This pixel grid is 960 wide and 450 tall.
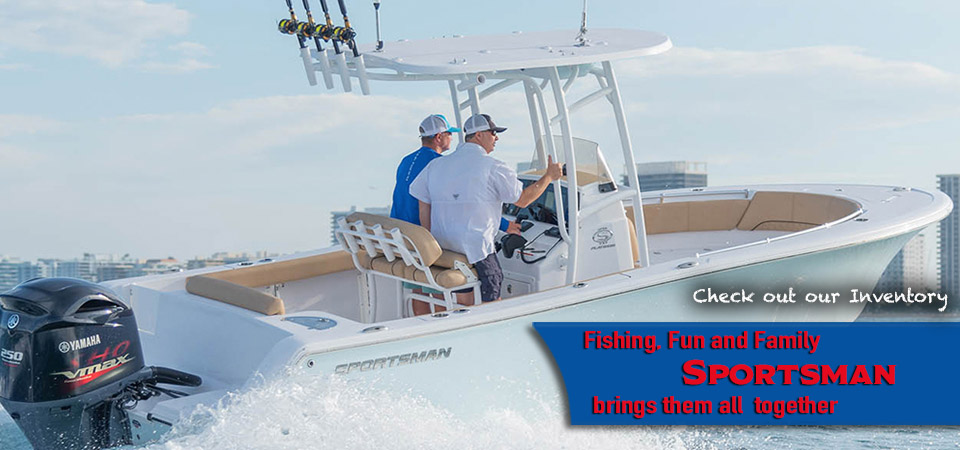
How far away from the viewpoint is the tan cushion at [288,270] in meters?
5.54

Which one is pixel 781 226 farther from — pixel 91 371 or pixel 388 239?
pixel 91 371

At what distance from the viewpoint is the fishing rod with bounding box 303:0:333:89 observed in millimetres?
4883

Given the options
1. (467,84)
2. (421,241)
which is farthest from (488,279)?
(467,84)

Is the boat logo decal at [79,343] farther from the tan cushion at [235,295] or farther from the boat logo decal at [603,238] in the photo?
the boat logo decal at [603,238]

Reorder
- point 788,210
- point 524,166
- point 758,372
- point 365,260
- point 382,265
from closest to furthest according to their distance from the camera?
1. point 758,372
2. point 382,265
3. point 365,260
4. point 524,166
5. point 788,210

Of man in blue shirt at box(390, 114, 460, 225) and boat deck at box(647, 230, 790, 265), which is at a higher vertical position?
man in blue shirt at box(390, 114, 460, 225)

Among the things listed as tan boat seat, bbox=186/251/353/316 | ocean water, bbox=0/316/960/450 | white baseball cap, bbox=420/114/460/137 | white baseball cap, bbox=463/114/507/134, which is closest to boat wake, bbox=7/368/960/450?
ocean water, bbox=0/316/960/450

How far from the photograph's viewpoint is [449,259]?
4.94 m

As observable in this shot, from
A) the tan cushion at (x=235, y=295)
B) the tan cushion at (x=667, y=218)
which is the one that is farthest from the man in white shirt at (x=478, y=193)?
the tan cushion at (x=667, y=218)

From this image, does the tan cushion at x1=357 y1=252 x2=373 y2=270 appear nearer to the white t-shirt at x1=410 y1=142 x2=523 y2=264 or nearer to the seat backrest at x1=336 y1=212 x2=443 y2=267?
the seat backrest at x1=336 y1=212 x2=443 y2=267

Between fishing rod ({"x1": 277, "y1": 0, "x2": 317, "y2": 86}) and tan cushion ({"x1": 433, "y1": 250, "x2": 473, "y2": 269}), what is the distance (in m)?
1.00

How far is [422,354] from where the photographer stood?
425cm

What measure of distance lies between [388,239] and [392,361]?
899mm

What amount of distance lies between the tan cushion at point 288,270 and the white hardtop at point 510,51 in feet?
3.89
